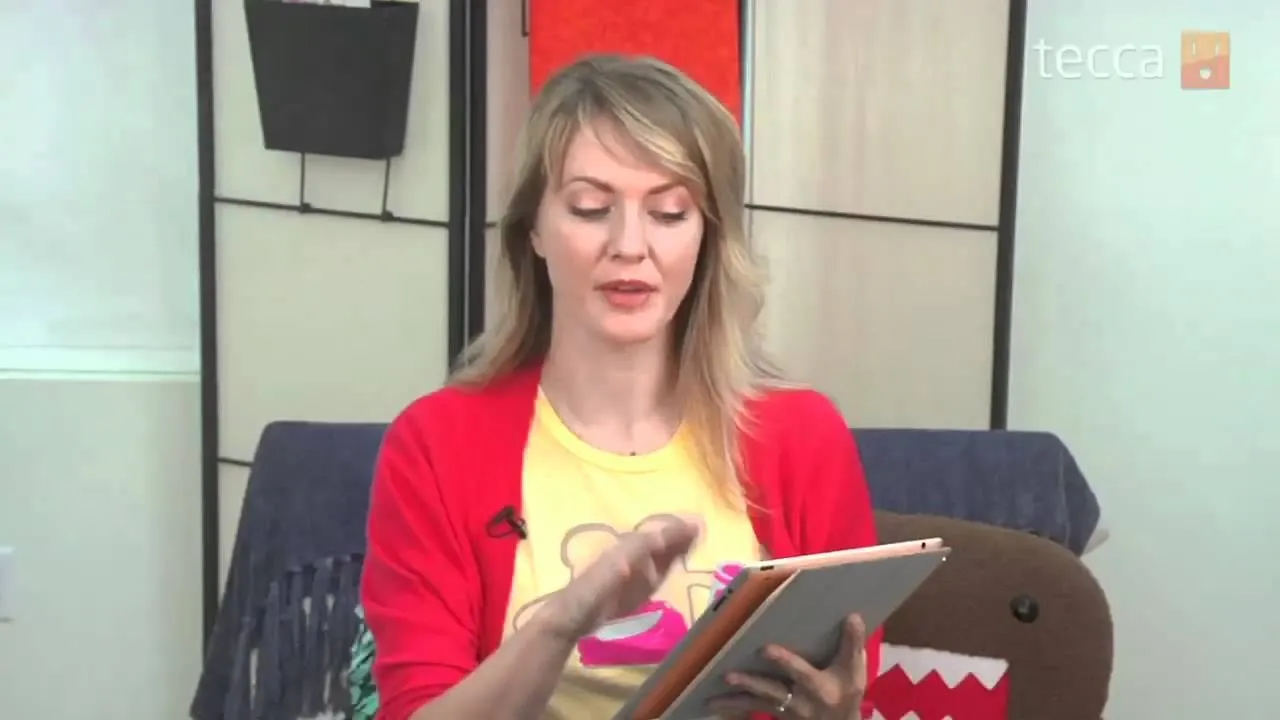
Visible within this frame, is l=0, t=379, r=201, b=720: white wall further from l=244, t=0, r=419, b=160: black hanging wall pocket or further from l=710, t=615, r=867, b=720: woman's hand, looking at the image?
l=710, t=615, r=867, b=720: woman's hand

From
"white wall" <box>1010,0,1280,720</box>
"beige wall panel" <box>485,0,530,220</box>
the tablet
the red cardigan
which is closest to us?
the tablet

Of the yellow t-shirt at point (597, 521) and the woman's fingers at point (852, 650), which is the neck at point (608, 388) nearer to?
the yellow t-shirt at point (597, 521)

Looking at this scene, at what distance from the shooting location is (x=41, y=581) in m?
1.98

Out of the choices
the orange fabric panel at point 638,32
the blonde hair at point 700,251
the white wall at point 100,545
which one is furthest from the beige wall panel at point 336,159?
the blonde hair at point 700,251

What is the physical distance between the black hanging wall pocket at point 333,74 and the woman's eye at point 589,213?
704mm

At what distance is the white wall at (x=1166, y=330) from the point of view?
6.44ft

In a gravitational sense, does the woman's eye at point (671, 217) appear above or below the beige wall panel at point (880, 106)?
below

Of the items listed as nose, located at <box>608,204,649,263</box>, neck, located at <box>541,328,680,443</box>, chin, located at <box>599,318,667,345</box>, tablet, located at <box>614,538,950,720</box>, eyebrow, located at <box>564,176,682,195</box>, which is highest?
eyebrow, located at <box>564,176,682,195</box>

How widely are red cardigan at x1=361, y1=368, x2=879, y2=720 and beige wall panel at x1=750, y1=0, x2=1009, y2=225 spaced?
0.67m

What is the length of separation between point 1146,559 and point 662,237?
4.46ft

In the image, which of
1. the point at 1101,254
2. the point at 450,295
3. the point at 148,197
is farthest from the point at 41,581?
the point at 1101,254

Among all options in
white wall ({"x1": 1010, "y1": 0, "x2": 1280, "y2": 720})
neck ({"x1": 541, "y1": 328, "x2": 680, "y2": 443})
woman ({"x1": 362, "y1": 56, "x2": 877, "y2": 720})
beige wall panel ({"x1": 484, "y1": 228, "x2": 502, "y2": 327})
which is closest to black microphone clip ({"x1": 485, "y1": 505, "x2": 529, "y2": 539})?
woman ({"x1": 362, "y1": 56, "x2": 877, "y2": 720})

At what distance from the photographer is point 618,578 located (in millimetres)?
908

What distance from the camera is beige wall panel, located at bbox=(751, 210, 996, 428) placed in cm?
180
